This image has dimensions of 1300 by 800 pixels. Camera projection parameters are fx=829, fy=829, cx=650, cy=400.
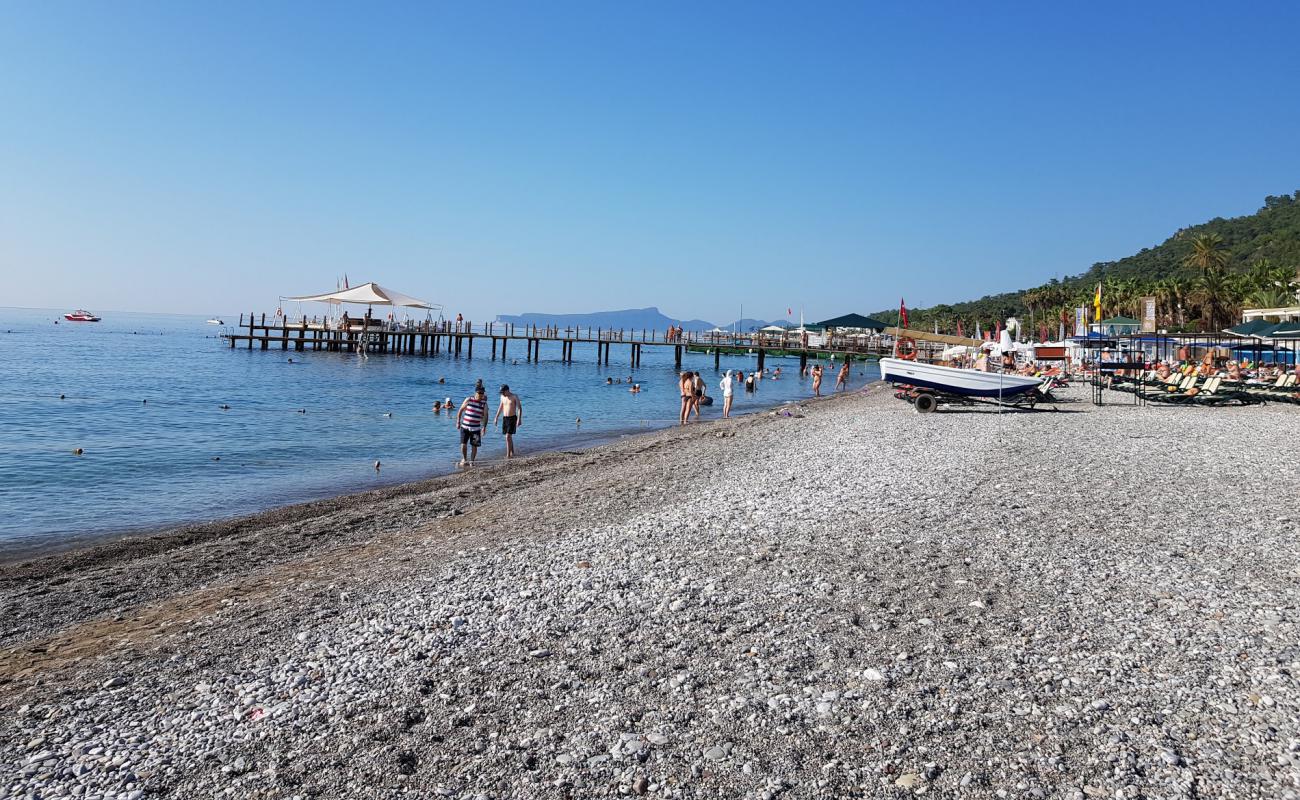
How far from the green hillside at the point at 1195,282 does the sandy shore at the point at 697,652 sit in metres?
49.1

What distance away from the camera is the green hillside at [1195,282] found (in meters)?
55.6

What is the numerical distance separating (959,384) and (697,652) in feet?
54.1

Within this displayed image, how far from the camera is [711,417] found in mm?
26312

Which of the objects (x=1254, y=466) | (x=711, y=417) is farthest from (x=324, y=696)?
(x=711, y=417)

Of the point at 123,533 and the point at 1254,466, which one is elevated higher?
the point at 1254,466

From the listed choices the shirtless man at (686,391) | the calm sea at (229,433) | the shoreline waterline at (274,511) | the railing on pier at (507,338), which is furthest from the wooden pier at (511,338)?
the shoreline waterline at (274,511)

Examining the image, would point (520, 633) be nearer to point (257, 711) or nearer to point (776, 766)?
point (257, 711)

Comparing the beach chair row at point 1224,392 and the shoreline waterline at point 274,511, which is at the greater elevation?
the beach chair row at point 1224,392

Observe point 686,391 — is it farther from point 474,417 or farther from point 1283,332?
point 1283,332

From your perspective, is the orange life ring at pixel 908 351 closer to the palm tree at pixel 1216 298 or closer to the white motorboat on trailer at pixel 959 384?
the white motorboat on trailer at pixel 959 384

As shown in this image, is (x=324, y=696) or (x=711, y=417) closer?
(x=324, y=696)

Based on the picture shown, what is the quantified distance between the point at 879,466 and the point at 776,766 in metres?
8.21

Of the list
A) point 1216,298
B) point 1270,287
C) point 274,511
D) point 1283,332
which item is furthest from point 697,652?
point 1216,298

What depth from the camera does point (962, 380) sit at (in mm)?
19641
